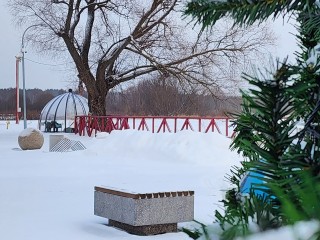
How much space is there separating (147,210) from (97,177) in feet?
18.6

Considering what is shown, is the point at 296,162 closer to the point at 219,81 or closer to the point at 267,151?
the point at 267,151

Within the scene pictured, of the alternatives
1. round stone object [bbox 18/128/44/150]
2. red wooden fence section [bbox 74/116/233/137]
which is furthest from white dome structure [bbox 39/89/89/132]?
round stone object [bbox 18/128/44/150]

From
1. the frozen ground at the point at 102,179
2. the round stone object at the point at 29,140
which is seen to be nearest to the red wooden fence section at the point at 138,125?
the round stone object at the point at 29,140

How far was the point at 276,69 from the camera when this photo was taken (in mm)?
885

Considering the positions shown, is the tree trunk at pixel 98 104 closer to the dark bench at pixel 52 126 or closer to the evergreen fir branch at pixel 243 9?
the dark bench at pixel 52 126

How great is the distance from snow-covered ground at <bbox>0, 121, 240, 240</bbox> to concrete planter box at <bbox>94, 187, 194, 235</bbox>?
0.13 metres

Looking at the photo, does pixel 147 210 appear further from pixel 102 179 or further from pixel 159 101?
pixel 159 101

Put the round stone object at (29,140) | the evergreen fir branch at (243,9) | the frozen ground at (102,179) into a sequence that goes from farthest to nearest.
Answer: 1. the round stone object at (29,140)
2. the frozen ground at (102,179)
3. the evergreen fir branch at (243,9)

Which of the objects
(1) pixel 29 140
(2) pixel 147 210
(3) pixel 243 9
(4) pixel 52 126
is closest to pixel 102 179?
(2) pixel 147 210

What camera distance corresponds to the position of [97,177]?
12.0 metres

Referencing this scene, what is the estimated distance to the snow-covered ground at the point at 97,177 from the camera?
6.73 metres

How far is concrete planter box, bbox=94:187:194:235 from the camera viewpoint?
638 cm

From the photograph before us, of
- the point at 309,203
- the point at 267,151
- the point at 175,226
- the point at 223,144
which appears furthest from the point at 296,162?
the point at 223,144

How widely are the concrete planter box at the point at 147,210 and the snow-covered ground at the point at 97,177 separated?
13 centimetres
